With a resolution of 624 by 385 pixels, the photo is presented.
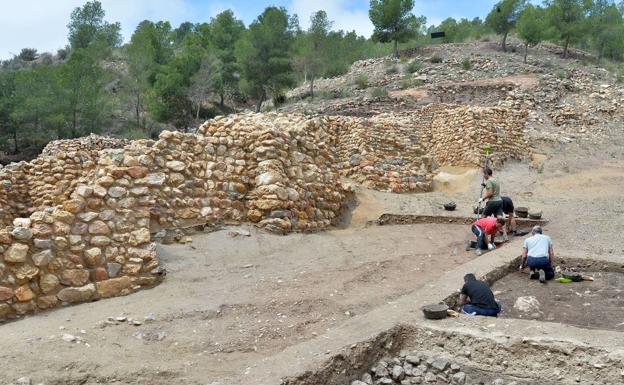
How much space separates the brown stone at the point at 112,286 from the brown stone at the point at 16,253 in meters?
0.84

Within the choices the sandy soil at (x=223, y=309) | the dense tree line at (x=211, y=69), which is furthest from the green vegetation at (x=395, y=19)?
the sandy soil at (x=223, y=309)

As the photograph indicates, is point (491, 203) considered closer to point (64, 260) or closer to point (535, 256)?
point (535, 256)

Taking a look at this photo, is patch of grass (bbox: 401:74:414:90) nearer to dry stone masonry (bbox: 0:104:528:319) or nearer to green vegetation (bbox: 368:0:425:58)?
green vegetation (bbox: 368:0:425:58)

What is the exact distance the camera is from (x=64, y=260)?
5797 millimetres

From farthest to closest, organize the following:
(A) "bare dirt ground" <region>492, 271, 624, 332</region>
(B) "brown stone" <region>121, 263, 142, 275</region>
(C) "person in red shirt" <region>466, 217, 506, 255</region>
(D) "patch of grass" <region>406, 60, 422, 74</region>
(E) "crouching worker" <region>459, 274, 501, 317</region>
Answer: (D) "patch of grass" <region>406, 60, 422, 74</region> → (C) "person in red shirt" <region>466, 217, 506, 255</region> → (B) "brown stone" <region>121, 263, 142, 275</region> → (A) "bare dirt ground" <region>492, 271, 624, 332</region> → (E) "crouching worker" <region>459, 274, 501, 317</region>

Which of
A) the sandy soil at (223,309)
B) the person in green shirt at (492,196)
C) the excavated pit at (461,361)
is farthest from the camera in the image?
the person in green shirt at (492,196)

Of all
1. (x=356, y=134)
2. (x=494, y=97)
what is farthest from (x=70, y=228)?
(x=494, y=97)

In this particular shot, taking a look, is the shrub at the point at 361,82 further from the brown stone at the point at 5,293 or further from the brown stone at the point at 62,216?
the brown stone at the point at 5,293

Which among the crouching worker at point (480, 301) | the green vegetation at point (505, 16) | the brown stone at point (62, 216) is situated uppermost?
the green vegetation at point (505, 16)

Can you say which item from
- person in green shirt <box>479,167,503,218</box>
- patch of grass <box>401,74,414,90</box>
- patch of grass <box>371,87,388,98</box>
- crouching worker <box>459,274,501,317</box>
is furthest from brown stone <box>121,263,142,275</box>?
patch of grass <box>401,74,414,90</box>

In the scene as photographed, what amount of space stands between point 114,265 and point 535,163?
544 inches

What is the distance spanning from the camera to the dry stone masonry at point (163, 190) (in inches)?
225

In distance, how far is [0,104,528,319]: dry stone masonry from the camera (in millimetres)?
5711

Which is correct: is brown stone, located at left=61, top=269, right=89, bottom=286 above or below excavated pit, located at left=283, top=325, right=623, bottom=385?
above
